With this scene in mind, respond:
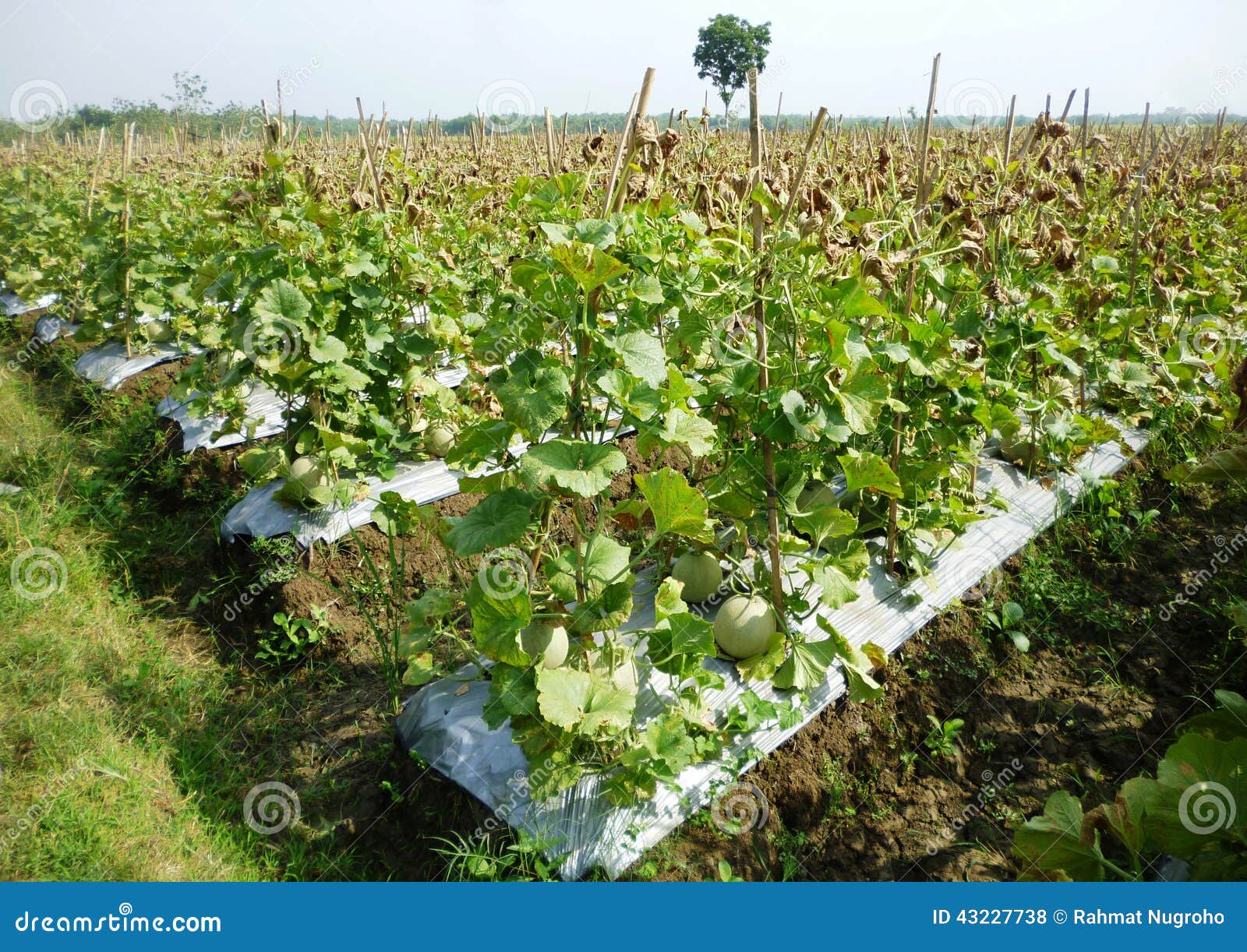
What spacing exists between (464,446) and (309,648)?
5.79 feet

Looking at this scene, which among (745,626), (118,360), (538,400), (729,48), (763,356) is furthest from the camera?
(729,48)

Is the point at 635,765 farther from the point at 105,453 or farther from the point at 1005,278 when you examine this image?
the point at 105,453

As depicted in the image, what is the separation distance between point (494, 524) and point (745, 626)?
1.13m

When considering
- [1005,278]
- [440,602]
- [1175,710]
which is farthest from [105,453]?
[1175,710]

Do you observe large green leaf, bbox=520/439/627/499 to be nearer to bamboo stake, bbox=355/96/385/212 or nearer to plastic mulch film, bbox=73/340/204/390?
bamboo stake, bbox=355/96/385/212

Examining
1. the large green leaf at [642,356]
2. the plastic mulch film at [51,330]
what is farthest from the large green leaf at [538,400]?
the plastic mulch film at [51,330]

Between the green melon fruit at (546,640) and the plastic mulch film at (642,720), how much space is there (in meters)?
→ 0.30

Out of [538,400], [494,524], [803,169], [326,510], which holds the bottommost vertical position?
[326,510]

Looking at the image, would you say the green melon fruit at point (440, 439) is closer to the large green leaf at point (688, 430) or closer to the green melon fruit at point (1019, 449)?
the large green leaf at point (688, 430)

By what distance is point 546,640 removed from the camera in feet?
7.78

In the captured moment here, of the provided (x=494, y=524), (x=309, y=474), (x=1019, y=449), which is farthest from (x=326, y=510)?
(x=1019, y=449)

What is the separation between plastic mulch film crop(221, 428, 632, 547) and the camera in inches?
151

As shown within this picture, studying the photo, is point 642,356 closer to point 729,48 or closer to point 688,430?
point 688,430

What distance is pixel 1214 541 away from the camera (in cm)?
380
